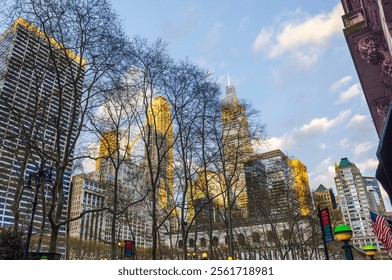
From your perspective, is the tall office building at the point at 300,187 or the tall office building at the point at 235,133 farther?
the tall office building at the point at 300,187

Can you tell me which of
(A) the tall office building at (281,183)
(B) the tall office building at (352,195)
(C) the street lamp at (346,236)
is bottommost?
(C) the street lamp at (346,236)

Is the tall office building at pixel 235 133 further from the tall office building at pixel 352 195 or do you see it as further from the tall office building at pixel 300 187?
the tall office building at pixel 352 195

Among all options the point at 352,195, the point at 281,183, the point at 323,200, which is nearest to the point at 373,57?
the point at 281,183

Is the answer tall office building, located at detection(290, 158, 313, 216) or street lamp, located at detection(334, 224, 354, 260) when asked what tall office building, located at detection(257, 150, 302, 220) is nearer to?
tall office building, located at detection(290, 158, 313, 216)

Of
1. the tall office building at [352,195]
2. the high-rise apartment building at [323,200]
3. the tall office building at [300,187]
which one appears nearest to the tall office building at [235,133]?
the high-rise apartment building at [323,200]

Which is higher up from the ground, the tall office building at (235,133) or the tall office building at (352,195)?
the tall office building at (352,195)

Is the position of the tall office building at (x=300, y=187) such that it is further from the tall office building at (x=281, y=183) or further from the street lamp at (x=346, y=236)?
the street lamp at (x=346, y=236)

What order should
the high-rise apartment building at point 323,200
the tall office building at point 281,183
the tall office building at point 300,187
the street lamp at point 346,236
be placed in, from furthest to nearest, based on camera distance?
the high-rise apartment building at point 323,200 < the tall office building at point 300,187 < the tall office building at point 281,183 < the street lamp at point 346,236

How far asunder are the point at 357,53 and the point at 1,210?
7948cm

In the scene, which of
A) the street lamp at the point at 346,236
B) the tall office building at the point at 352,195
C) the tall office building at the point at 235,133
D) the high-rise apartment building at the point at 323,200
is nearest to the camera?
the street lamp at the point at 346,236
